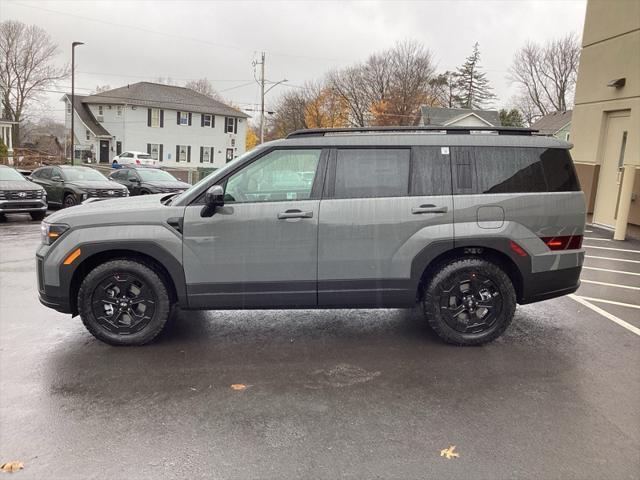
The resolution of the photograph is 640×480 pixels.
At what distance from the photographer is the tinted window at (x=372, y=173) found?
489cm

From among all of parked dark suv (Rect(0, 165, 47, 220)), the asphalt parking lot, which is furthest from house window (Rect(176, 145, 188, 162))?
the asphalt parking lot

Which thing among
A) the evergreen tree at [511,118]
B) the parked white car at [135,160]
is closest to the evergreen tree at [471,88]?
the evergreen tree at [511,118]

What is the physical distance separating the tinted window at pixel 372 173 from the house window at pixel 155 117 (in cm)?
5016

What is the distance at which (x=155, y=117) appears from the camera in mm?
51188

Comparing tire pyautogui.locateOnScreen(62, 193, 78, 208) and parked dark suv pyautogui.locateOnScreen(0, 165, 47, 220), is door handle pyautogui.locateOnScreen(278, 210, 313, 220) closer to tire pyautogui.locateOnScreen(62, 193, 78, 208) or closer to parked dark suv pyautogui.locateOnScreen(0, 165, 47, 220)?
parked dark suv pyautogui.locateOnScreen(0, 165, 47, 220)

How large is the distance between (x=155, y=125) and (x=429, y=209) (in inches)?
1994

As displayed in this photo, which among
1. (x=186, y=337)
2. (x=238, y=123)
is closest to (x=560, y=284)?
(x=186, y=337)

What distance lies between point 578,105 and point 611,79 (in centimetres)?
148

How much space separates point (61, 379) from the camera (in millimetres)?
4270

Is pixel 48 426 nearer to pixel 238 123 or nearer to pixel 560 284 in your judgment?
pixel 560 284

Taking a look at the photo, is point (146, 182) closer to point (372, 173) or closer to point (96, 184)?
point (96, 184)

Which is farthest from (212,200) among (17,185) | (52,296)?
(17,185)

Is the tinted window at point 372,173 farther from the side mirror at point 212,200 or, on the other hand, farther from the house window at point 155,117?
the house window at point 155,117

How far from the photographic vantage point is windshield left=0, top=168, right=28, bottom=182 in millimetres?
14886
